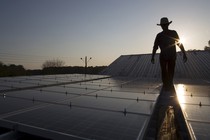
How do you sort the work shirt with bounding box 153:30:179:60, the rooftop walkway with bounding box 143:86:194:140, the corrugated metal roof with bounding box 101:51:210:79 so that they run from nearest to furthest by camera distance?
the rooftop walkway with bounding box 143:86:194:140 < the work shirt with bounding box 153:30:179:60 < the corrugated metal roof with bounding box 101:51:210:79

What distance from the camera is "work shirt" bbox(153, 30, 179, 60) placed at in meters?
3.74

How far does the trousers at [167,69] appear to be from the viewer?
3.79m

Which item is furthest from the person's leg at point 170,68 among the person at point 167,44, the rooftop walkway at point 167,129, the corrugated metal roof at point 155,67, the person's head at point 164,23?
the corrugated metal roof at point 155,67

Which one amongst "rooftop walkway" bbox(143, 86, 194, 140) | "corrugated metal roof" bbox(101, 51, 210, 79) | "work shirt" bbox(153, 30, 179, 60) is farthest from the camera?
"corrugated metal roof" bbox(101, 51, 210, 79)

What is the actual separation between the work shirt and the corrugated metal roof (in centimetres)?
1831

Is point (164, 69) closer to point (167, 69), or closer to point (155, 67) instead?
point (167, 69)

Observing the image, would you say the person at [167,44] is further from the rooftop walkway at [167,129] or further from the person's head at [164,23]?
the rooftop walkway at [167,129]

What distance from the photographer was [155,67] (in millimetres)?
24219

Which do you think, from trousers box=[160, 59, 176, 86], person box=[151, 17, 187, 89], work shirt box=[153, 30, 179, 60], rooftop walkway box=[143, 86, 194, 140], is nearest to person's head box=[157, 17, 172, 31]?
person box=[151, 17, 187, 89]

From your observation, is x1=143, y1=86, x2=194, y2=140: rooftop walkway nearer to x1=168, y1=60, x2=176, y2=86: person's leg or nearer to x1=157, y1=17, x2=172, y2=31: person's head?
x1=168, y1=60, x2=176, y2=86: person's leg

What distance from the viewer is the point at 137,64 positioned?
27.1 metres

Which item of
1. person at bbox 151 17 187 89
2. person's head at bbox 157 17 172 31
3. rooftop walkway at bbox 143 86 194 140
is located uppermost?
person's head at bbox 157 17 172 31

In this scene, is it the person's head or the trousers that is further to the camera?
the trousers

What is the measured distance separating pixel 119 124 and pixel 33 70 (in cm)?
3598
